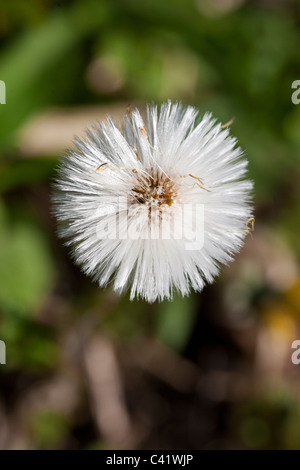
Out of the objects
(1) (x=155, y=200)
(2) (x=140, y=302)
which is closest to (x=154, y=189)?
(1) (x=155, y=200)

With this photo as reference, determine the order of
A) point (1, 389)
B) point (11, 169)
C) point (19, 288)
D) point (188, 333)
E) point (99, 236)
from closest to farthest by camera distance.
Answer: point (99, 236) → point (11, 169) → point (19, 288) → point (1, 389) → point (188, 333)

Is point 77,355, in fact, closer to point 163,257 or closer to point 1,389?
point 1,389

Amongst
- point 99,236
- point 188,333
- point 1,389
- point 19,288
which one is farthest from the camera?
point 188,333

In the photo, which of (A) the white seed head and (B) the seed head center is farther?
(B) the seed head center

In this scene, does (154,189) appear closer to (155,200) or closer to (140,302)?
(155,200)

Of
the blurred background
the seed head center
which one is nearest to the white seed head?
the seed head center

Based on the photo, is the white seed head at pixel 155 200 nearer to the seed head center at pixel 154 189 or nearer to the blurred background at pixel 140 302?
the seed head center at pixel 154 189

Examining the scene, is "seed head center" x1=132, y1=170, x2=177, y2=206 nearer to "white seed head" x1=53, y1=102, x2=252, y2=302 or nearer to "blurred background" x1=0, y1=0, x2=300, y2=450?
"white seed head" x1=53, y1=102, x2=252, y2=302

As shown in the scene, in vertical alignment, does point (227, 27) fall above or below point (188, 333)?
above

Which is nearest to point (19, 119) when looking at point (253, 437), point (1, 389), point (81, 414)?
point (1, 389)
